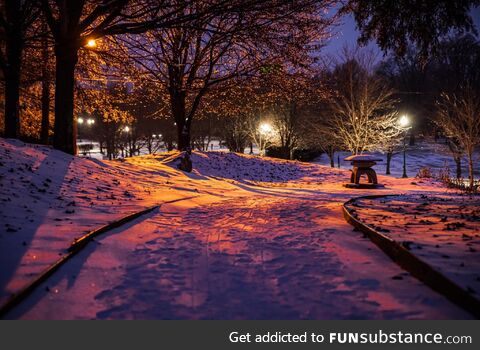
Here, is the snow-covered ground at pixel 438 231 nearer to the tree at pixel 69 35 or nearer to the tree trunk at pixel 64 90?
the tree at pixel 69 35

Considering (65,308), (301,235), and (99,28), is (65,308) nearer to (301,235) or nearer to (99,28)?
(301,235)

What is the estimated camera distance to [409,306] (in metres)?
3.00

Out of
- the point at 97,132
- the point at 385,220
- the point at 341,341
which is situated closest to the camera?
the point at 341,341

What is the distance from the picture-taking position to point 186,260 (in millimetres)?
4465

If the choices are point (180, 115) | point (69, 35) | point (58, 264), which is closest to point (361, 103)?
point (180, 115)

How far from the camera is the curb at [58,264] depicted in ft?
9.65

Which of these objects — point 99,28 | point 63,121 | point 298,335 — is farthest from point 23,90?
point 298,335

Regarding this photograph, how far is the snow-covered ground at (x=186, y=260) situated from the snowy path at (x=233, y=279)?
Answer: 0.04 feet

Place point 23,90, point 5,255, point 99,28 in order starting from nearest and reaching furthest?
1. point 5,255
2. point 99,28
3. point 23,90

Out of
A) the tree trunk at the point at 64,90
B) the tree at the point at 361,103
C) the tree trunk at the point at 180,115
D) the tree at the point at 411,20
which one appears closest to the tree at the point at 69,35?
the tree trunk at the point at 64,90

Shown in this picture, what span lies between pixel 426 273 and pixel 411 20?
6930 mm

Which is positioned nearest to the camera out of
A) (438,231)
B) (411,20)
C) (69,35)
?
(438,231)

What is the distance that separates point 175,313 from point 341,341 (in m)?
1.48

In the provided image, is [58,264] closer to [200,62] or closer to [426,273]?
[426,273]
